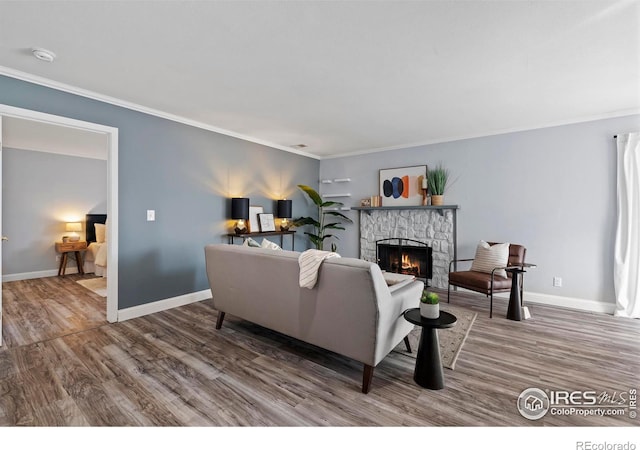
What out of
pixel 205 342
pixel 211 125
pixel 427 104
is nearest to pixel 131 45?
pixel 211 125

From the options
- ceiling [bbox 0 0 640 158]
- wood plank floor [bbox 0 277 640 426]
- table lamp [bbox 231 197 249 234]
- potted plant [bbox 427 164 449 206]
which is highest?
ceiling [bbox 0 0 640 158]

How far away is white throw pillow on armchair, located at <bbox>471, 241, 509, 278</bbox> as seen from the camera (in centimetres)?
371

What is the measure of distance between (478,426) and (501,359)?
993 mm

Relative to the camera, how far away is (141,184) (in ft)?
11.3

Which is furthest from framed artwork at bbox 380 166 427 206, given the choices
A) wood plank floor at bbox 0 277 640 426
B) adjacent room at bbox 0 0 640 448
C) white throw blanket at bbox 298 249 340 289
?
white throw blanket at bbox 298 249 340 289

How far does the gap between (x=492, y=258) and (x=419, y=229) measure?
139 centimetres

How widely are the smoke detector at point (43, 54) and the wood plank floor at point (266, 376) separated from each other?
7.81 feet

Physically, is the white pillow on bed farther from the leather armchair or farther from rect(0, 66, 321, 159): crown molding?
the leather armchair

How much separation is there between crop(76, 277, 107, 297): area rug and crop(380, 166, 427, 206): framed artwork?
473 centimetres

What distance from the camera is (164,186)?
3.65 m

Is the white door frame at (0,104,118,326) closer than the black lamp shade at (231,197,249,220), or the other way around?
the white door frame at (0,104,118,326)

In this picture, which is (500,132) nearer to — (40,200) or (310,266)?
(310,266)

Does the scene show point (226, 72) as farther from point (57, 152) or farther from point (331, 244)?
point (57, 152)

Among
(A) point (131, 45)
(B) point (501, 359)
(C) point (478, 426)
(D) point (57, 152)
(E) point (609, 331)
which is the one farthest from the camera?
(D) point (57, 152)
